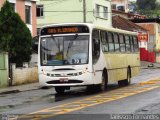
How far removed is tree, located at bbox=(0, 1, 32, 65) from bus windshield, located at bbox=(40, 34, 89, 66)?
10000 mm

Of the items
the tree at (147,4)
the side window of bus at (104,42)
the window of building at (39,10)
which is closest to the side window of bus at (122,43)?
the side window of bus at (104,42)

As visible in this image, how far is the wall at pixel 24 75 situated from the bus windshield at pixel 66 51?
8400 mm

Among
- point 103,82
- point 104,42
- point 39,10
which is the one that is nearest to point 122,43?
point 104,42

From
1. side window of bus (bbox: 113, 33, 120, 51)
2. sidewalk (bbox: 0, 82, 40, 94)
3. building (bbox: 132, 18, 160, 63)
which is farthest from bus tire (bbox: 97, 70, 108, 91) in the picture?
building (bbox: 132, 18, 160, 63)

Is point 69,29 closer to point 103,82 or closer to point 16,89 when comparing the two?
point 103,82

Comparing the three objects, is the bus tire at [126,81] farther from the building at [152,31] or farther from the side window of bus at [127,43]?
the building at [152,31]

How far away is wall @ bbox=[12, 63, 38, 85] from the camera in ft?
100

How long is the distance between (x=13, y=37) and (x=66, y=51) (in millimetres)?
11026

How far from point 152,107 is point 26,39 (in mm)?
17798

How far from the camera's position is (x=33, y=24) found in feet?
144

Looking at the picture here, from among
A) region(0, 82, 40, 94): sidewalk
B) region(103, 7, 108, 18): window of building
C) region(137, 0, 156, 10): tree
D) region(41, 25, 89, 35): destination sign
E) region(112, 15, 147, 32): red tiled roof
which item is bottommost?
region(0, 82, 40, 94): sidewalk

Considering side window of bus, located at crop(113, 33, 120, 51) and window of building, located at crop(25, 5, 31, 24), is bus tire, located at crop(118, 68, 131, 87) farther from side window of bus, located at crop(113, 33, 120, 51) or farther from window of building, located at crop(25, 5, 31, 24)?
window of building, located at crop(25, 5, 31, 24)

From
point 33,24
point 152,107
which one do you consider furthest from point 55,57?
point 33,24

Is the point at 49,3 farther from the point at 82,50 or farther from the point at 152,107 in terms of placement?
the point at 152,107
